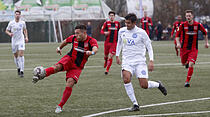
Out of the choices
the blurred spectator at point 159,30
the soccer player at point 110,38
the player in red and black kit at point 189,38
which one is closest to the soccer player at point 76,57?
the player in red and black kit at point 189,38

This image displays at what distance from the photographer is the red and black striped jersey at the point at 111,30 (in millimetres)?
17109

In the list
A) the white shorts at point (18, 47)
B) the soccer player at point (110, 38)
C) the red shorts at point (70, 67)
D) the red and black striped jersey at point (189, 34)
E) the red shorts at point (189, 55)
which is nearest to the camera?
the red shorts at point (70, 67)

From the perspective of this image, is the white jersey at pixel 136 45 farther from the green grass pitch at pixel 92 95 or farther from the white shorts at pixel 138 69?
the green grass pitch at pixel 92 95

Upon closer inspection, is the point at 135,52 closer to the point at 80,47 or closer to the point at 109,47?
the point at 80,47

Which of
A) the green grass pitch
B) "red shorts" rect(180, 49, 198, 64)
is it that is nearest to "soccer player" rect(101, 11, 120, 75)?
the green grass pitch

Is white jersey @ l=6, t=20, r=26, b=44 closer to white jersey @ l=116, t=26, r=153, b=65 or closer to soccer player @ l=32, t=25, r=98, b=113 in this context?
soccer player @ l=32, t=25, r=98, b=113

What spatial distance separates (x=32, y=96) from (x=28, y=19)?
3914 cm

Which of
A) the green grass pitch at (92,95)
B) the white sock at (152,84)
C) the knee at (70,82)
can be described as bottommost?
the green grass pitch at (92,95)

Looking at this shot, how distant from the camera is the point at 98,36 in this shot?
5281 centimetres

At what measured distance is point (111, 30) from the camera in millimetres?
17250

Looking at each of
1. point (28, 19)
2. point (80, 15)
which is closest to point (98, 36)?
point (80, 15)

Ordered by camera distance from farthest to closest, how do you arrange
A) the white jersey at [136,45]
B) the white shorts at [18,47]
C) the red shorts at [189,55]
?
the white shorts at [18,47], the red shorts at [189,55], the white jersey at [136,45]

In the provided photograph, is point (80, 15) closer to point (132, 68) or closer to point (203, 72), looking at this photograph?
point (203, 72)

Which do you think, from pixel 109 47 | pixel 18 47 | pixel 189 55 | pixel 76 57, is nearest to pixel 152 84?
pixel 76 57
